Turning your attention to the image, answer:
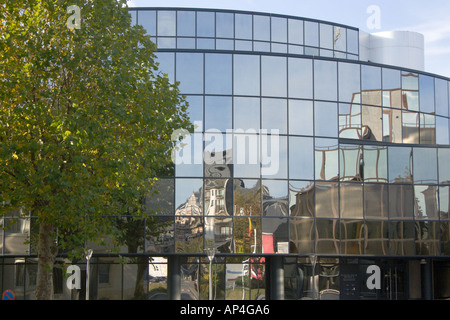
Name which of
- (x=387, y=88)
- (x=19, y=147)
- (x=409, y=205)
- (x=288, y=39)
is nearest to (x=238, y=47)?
(x=288, y=39)

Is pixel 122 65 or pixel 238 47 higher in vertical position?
pixel 238 47

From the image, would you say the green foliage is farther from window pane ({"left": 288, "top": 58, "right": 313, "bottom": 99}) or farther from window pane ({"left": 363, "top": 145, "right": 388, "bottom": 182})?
window pane ({"left": 363, "top": 145, "right": 388, "bottom": 182})

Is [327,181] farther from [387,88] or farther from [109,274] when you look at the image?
[109,274]

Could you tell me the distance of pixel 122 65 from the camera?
1695cm

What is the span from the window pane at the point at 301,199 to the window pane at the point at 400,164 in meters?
4.86

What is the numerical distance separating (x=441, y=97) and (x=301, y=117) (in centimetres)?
922

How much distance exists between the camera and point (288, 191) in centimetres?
2745

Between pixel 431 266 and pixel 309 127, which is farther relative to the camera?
pixel 431 266

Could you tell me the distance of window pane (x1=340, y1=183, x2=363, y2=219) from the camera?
28.4m
